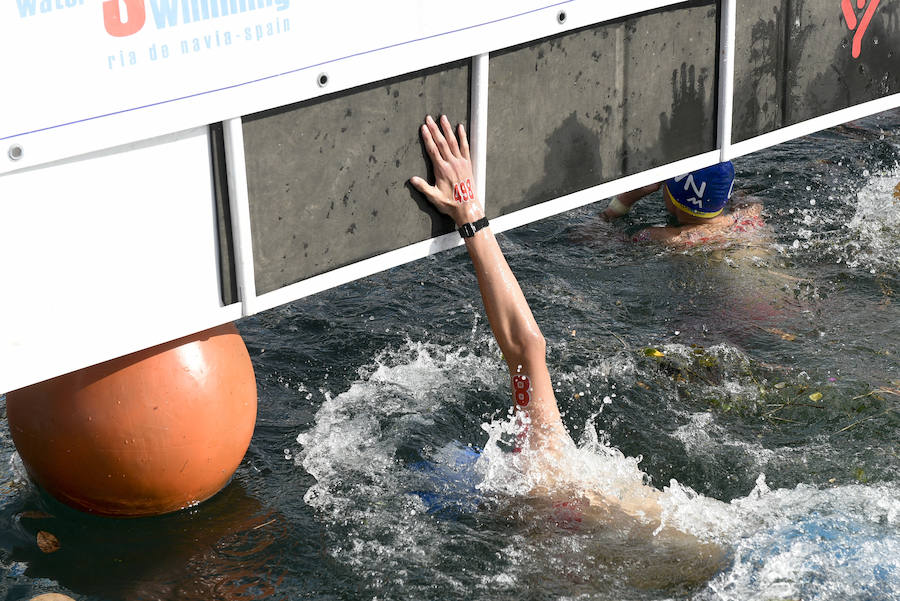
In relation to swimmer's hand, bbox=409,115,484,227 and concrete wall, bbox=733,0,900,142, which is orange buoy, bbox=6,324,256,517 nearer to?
swimmer's hand, bbox=409,115,484,227

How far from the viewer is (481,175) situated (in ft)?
16.4

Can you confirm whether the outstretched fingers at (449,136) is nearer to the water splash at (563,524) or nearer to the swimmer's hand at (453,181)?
the swimmer's hand at (453,181)

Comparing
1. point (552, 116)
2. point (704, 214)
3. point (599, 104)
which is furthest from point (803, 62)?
point (704, 214)

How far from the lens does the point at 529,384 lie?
516cm

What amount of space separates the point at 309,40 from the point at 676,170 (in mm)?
2315

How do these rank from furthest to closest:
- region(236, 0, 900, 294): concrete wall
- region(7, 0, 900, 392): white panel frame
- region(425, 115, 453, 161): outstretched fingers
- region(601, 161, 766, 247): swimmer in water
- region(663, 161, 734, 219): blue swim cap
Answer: region(601, 161, 766, 247): swimmer in water < region(663, 161, 734, 219): blue swim cap < region(425, 115, 453, 161): outstretched fingers < region(236, 0, 900, 294): concrete wall < region(7, 0, 900, 392): white panel frame

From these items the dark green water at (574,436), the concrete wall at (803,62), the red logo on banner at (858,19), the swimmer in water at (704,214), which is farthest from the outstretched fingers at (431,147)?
the swimmer in water at (704,214)

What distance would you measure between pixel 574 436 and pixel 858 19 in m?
2.98

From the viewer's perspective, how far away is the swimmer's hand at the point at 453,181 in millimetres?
4887

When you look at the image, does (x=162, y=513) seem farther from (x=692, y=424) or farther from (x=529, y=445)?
(x=692, y=424)

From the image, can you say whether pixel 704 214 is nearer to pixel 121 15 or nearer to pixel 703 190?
pixel 703 190

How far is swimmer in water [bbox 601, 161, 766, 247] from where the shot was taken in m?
7.95

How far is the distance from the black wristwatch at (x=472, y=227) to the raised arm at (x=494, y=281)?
10 millimetres

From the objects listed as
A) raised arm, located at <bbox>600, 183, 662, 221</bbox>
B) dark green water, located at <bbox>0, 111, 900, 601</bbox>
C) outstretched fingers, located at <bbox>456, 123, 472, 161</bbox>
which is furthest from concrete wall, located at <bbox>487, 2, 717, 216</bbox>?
raised arm, located at <bbox>600, 183, 662, 221</bbox>
